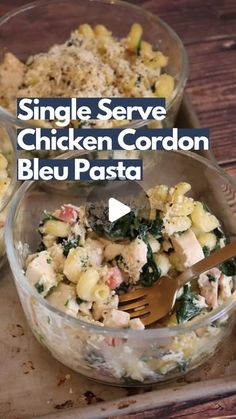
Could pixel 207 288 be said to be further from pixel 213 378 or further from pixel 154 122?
pixel 154 122

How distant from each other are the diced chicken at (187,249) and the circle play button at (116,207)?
6cm

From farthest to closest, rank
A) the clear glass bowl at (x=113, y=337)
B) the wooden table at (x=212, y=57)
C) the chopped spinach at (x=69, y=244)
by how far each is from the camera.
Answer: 1. the wooden table at (x=212, y=57)
2. the chopped spinach at (x=69, y=244)
3. the clear glass bowl at (x=113, y=337)

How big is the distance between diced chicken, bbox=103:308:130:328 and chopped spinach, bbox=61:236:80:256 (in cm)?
10

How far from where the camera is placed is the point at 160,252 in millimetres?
857

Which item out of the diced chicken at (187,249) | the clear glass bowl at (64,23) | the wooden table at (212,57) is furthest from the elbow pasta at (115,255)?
the clear glass bowl at (64,23)

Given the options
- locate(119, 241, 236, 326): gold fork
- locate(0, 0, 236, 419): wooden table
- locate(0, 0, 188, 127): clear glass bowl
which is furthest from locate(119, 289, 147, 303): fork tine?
locate(0, 0, 188, 127): clear glass bowl

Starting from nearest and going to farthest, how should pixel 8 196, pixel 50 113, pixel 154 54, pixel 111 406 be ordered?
pixel 111 406
pixel 8 196
pixel 50 113
pixel 154 54

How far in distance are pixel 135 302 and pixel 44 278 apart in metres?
0.11

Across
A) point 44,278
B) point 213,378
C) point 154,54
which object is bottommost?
point 213,378

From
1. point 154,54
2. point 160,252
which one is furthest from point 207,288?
point 154,54

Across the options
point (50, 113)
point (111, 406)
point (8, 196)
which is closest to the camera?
point (111, 406)

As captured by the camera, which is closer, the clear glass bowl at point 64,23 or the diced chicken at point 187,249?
the diced chicken at point 187,249

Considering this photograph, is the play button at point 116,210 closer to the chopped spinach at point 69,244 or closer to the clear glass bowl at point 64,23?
the chopped spinach at point 69,244

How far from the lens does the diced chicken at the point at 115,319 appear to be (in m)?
0.78
